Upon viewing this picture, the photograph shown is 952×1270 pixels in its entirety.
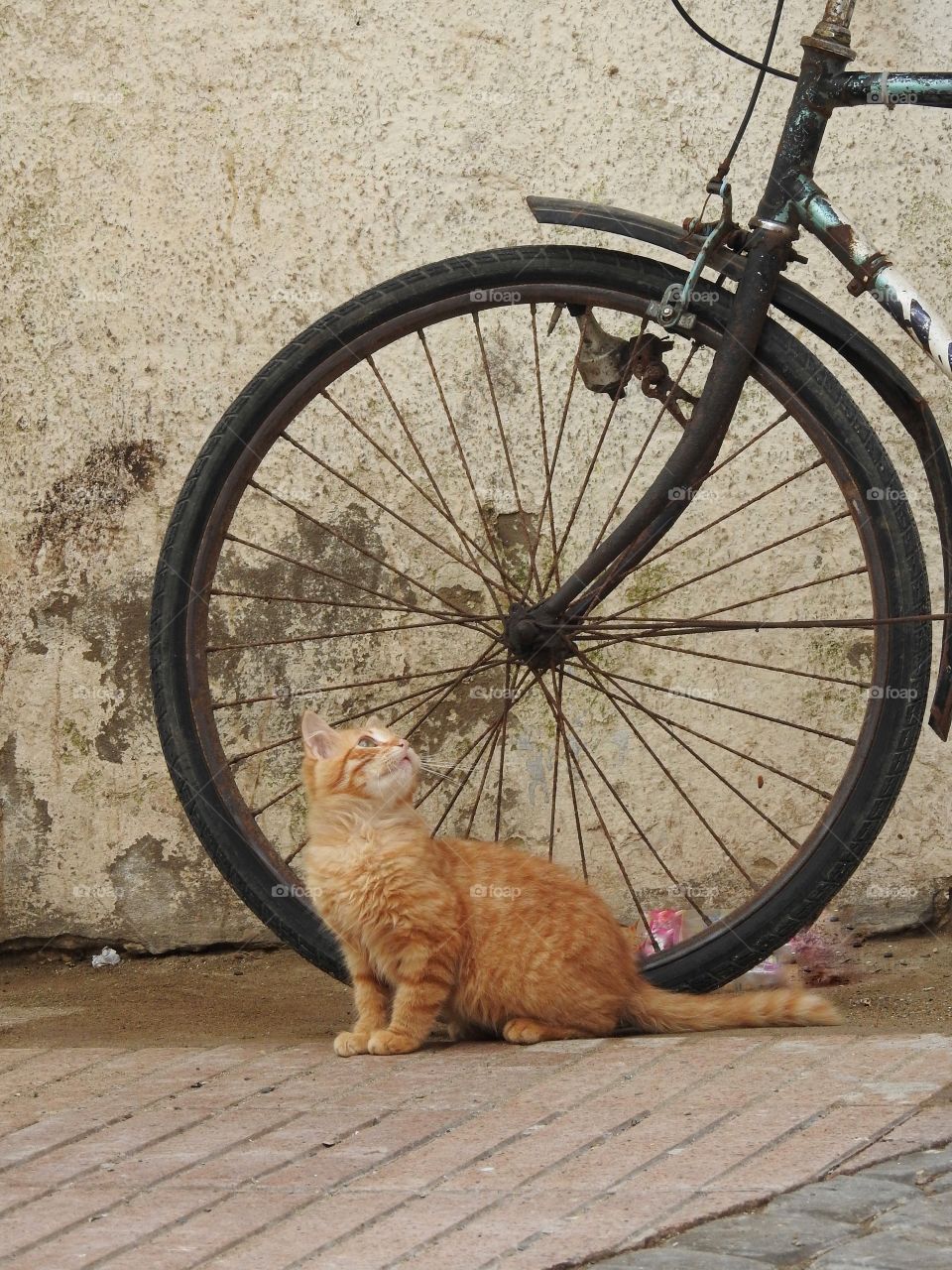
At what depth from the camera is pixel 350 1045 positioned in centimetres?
313

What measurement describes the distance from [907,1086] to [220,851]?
1412 mm

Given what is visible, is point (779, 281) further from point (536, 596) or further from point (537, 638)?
point (536, 596)

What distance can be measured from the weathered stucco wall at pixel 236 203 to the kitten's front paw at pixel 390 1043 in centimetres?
Answer: 128

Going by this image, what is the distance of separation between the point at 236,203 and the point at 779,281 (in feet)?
5.20

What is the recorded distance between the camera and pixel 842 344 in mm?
3100

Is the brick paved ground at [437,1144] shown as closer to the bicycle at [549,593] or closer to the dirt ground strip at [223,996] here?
the dirt ground strip at [223,996]

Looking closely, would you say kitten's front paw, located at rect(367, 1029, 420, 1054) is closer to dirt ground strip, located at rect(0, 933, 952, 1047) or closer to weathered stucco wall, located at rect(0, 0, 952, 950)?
dirt ground strip, located at rect(0, 933, 952, 1047)

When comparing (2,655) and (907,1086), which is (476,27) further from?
(907,1086)

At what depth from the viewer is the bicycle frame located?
3039mm

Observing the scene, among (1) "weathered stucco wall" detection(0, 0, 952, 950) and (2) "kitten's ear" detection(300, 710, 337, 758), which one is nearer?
(2) "kitten's ear" detection(300, 710, 337, 758)

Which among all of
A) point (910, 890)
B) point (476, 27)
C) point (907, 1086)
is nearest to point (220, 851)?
point (907, 1086)

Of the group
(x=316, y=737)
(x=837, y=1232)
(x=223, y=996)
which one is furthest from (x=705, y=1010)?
(x=223, y=996)

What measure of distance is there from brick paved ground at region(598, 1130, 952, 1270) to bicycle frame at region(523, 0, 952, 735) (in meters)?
1.20

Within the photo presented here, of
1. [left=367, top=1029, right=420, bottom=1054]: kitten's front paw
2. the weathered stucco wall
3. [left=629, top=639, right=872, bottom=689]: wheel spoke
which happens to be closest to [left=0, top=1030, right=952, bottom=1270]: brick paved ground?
[left=367, top=1029, right=420, bottom=1054]: kitten's front paw
